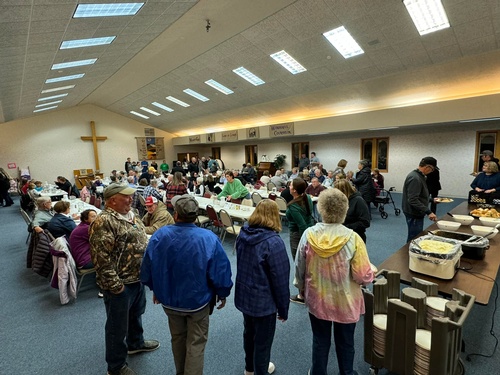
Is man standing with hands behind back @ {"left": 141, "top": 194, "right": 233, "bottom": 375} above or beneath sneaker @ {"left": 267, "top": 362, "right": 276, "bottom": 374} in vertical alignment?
above

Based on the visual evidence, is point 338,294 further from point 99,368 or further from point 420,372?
point 99,368

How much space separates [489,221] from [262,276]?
10.0 ft

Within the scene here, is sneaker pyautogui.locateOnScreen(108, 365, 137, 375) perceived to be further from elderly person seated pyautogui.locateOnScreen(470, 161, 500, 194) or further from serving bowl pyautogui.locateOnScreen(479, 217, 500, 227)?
elderly person seated pyautogui.locateOnScreen(470, 161, 500, 194)

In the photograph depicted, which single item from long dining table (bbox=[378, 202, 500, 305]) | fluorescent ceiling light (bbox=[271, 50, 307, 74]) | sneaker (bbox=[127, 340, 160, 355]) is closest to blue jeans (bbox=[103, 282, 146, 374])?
sneaker (bbox=[127, 340, 160, 355])

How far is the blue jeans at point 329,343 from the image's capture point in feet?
5.88

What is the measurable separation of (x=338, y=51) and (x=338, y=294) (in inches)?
Result: 273

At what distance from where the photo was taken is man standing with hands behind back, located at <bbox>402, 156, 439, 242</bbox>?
3.36 meters

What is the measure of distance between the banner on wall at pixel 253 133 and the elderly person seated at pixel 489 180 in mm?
9952

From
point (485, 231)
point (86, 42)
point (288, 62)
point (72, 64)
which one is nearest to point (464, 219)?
point (485, 231)

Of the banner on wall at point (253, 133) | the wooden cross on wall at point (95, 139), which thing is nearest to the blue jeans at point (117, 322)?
the banner on wall at point (253, 133)

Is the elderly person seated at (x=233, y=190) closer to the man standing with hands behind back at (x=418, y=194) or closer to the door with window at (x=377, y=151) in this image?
the man standing with hands behind back at (x=418, y=194)

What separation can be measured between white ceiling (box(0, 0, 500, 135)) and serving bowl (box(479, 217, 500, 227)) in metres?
4.23

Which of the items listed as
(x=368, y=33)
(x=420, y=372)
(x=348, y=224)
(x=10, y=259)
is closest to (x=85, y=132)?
(x=10, y=259)

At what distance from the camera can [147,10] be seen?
4789mm
